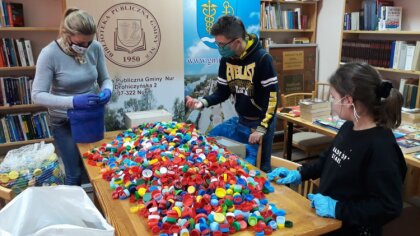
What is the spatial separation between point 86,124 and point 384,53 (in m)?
3.23

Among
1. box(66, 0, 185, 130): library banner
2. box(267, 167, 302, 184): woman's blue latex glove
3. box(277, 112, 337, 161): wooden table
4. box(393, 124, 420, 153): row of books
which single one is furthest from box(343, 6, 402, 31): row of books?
box(267, 167, 302, 184): woman's blue latex glove

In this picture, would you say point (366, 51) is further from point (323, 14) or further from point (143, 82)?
point (143, 82)

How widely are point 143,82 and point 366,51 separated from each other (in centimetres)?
256

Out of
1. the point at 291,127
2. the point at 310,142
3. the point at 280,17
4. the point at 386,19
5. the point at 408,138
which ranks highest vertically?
the point at 280,17

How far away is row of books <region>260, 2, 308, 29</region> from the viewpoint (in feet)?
14.3

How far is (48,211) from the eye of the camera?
4.61ft

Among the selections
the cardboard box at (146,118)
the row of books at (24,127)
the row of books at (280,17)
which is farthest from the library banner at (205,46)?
the row of books at (24,127)

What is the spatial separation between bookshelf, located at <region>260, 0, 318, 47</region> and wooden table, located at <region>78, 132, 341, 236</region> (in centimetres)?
322

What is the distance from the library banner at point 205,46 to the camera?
371 cm

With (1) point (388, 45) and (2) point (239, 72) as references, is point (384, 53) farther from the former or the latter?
(2) point (239, 72)

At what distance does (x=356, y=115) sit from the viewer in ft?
4.63

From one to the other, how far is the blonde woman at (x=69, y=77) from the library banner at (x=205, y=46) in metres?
1.58

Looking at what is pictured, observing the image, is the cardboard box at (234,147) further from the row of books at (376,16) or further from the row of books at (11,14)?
the row of books at (376,16)

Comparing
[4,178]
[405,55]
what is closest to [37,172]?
[4,178]
